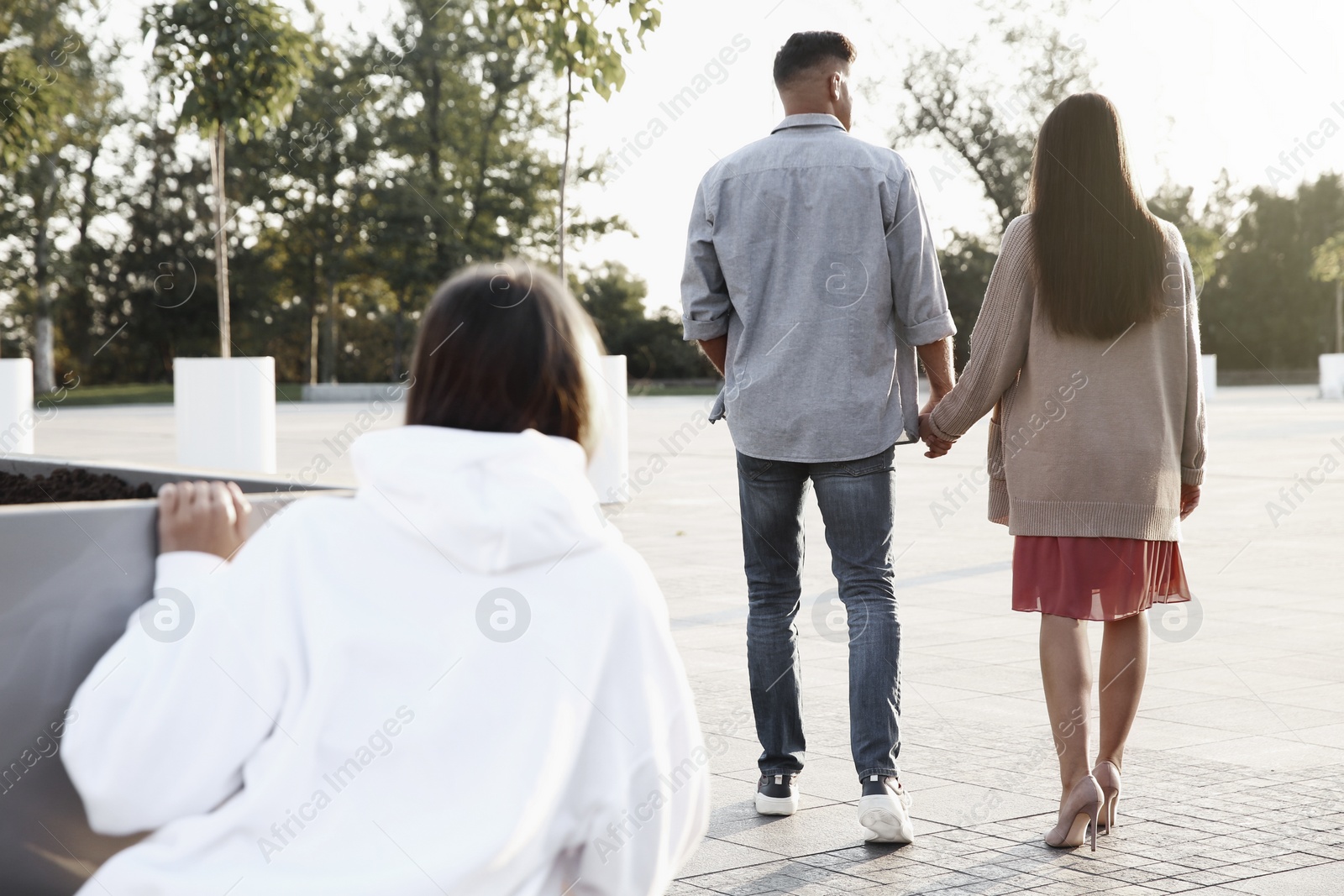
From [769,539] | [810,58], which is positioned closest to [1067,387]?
[769,539]

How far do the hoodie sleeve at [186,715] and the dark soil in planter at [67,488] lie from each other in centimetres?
106

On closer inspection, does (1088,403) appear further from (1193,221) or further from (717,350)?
(1193,221)

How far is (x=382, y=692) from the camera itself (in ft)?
5.34

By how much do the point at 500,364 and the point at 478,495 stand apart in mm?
174

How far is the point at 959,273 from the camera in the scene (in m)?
47.6

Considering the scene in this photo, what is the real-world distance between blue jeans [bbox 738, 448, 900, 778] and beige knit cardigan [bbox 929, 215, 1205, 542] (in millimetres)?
365

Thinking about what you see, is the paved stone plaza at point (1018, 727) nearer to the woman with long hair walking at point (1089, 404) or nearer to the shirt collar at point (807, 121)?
the woman with long hair walking at point (1089, 404)

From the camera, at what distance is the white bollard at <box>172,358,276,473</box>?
35.0 feet

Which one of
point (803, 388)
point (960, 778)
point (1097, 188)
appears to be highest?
point (1097, 188)

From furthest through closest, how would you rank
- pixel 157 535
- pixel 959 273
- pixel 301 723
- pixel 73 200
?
pixel 959 273 → pixel 73 200 → pixel 157 535 → pixel 301 723

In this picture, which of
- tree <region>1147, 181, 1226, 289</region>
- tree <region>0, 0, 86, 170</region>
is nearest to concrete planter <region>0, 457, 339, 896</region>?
tree <region>0, 0, 86, 170</region>

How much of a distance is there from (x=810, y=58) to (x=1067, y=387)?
1150 mm

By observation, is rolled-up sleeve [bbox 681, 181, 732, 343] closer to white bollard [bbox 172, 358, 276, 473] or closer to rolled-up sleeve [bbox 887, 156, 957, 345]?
rolled-up sleeve [bbox 887, 156, 957, 345]

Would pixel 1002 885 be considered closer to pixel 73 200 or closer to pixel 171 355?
pixel 73 200
